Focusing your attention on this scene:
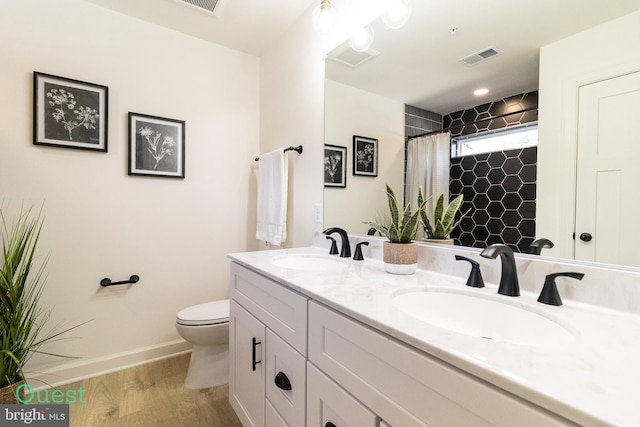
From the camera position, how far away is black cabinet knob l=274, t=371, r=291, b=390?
3.15ft

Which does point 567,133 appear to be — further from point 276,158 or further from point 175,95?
point 175,95

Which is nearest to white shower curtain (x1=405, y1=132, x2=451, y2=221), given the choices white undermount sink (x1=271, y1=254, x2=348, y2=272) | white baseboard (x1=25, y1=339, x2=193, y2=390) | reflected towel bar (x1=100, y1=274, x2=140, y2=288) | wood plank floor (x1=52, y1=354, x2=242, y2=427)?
white undermount sink (x1=271, y1=254, x2=348, y2=272)

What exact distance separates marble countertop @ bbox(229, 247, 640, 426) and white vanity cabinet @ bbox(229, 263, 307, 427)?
0.49ft

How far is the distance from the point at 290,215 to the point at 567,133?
4.99ft

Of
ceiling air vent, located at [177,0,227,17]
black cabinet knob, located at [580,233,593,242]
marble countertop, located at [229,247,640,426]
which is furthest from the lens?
ceiling air vent, located at [177,0,227,17]

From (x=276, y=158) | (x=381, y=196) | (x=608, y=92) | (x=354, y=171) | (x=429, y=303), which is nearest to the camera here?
(x=608, y=92)

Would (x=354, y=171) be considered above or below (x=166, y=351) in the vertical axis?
above

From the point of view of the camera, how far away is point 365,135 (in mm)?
1487

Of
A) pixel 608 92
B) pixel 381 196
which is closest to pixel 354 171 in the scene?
pixel 381 196

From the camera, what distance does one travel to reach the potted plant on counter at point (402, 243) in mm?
1079

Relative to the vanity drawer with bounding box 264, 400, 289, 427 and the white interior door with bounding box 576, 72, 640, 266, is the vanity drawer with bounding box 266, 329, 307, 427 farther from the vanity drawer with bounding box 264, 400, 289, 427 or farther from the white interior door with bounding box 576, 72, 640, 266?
the white interior door with bounding box 576, 72, 640, 266

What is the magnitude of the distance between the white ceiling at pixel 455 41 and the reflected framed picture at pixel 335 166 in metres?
0.35

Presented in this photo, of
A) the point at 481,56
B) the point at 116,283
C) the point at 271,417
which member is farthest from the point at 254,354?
the point at 481,56

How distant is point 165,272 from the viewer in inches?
81.7
